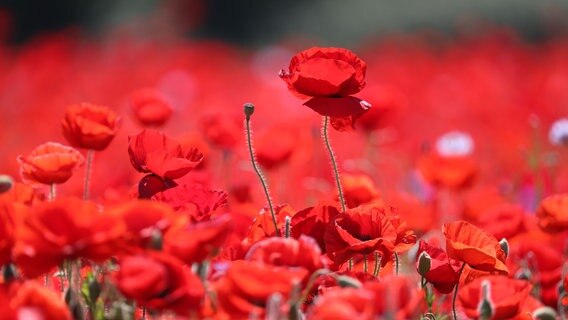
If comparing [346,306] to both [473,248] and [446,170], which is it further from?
[446,170]

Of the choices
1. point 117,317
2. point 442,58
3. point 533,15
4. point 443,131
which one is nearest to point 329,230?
point 117,317

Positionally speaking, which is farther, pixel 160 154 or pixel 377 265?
pixel 377 265

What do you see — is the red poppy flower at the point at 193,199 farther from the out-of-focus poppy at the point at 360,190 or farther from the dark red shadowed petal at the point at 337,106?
the out-of-focus poppy at the point at 360,190

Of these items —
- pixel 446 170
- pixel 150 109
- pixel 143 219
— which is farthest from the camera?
pixel 446 170

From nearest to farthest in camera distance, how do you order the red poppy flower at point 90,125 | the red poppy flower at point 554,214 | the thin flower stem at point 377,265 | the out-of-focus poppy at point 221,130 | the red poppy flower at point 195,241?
the red poppy flower at point 195,241, the thin flower stem at point 377,265, the red poppy flower at point 90,125, the red poppy flower at point 554,214, the out-of-focus poppy at point 221,130

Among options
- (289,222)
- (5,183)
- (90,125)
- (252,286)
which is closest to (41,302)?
(252,286)

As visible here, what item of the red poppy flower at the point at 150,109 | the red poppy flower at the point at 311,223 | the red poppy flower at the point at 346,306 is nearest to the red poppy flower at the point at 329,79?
the red poppy flower at the point at 311,223
